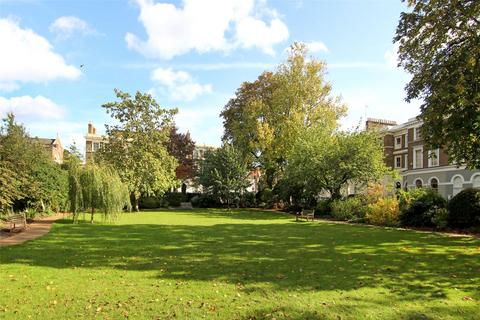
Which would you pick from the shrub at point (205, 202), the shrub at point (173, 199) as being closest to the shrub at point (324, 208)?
the shrub at point (205, 202)

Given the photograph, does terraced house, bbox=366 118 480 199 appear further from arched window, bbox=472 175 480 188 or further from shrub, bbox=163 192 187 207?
shrub, bbox=163 192 187 207

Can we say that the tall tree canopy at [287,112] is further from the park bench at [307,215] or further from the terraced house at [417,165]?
the park bench at [307,215]

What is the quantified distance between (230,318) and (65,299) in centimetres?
287

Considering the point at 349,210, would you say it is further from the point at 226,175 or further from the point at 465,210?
the point at 226,175

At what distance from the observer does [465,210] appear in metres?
16.8

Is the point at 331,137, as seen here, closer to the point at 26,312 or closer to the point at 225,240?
the point at 225,240

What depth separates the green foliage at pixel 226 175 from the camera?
3979cm

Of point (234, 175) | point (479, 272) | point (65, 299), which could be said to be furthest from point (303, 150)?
point (65, 299)

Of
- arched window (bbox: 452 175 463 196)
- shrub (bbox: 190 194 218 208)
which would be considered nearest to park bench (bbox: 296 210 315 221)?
shrub (bbox: 190 194 218 208)

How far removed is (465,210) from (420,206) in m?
2.46

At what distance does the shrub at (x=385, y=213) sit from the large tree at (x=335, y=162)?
5.75m

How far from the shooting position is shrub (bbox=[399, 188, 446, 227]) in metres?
18.6

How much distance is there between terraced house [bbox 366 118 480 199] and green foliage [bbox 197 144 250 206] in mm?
14341

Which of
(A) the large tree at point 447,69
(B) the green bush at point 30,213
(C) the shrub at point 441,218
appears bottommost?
(B) the green bush at point 30,213
